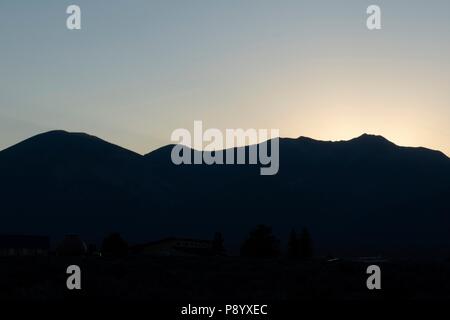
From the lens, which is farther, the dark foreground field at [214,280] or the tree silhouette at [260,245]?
the tree silhouette at [260,245]

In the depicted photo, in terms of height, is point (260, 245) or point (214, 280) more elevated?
point (260, 245)

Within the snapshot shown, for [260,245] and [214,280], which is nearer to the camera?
[214,280]

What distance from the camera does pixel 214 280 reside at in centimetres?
4294

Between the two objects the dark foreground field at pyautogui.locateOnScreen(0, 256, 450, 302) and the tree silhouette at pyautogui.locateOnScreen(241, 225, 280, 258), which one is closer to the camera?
the dark foreground field at pyautogui.locateOnScreen(0, 256, 450, 302)

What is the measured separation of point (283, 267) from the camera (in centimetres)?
5028

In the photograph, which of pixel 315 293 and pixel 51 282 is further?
pixel 51 282

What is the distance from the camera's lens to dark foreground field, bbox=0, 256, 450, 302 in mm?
35812

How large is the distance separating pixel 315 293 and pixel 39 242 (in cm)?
8306

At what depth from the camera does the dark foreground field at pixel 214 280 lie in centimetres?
3581
